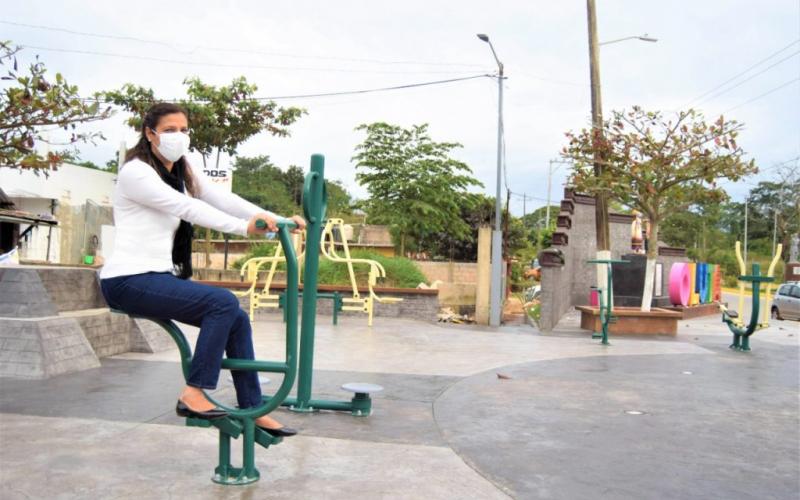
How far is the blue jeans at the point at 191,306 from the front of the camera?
2916mm

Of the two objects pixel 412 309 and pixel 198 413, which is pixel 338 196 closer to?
pixel 412 309

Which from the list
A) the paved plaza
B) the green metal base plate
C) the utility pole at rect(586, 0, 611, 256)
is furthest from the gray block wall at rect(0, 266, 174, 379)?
the utility pole at rect(586, 0, 611, 256)

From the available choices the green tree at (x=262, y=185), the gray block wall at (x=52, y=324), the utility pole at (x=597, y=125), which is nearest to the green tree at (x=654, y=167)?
the utility pole at (x=597, y=125)

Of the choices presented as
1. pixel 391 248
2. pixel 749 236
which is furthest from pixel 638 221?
pixel 749 236

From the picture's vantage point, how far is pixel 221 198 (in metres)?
3.37

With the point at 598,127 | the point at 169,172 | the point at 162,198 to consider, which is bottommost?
the point at 162,198

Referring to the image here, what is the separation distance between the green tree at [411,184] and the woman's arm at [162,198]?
78.4 ft

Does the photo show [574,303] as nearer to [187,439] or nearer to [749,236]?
[187,439]

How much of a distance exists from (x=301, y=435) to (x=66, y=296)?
3.58 metres

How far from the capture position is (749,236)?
67625 mm

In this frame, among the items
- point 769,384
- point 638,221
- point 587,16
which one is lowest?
point 769,384

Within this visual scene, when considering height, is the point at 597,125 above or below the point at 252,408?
above

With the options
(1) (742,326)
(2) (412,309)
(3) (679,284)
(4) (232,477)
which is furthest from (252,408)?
(3) (679,284)

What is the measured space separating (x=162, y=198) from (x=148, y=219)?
155mm
